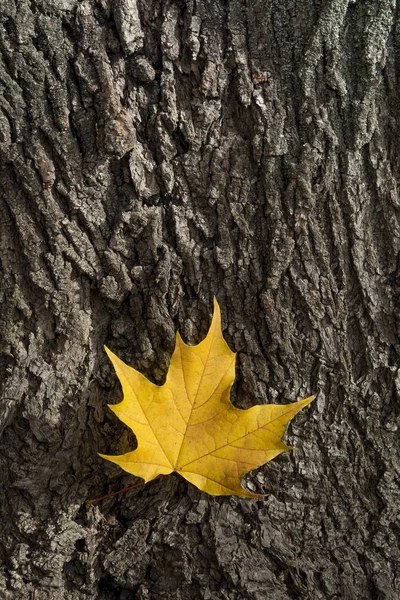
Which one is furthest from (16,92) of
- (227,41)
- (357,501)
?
(357,501)

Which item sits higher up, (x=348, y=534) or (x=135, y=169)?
(x=135, y=169)

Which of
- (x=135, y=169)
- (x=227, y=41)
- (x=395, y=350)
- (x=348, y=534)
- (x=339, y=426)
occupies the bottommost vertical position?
(x=348, y=534)

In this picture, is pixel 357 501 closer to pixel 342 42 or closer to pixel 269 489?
pixel 269 489

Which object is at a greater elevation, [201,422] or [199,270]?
[199,270]
